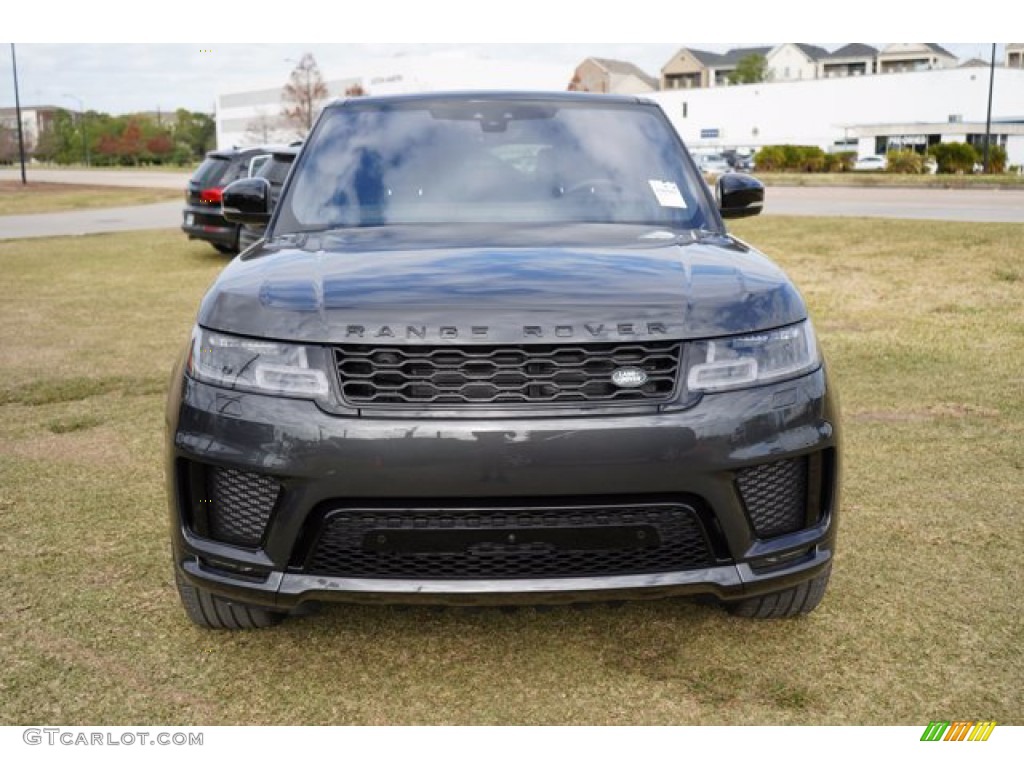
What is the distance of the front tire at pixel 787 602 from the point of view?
3.04m

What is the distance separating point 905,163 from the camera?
42125mm

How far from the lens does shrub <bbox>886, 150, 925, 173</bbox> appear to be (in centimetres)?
4172

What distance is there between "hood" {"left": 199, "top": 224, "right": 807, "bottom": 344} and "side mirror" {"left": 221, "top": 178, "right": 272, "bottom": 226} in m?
0.94

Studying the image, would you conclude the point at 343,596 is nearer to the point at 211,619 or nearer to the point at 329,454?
the point at 329,454

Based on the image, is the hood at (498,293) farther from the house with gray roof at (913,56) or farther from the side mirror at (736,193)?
the house with gray roof at (913,56)

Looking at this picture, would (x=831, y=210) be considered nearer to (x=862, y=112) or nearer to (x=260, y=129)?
(x=862, y=112)

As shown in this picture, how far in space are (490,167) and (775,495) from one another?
1742mm

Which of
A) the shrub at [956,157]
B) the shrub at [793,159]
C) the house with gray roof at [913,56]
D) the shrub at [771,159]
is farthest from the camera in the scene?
the house with gray roof at [913,56]

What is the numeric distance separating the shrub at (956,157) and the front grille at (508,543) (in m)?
42.6

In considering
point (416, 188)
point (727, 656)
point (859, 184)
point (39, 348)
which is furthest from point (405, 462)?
point (859, 184)

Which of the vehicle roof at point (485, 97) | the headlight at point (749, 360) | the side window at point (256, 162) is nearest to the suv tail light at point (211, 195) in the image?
the side window at point (256, 162)

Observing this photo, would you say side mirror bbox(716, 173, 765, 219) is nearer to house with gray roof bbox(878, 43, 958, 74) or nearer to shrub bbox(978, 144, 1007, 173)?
shrub bbox(978, 144, 1007, 173)

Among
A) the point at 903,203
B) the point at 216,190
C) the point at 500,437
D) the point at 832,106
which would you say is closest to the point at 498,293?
the point at 500,437

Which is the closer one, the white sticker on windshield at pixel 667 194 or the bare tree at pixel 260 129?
the white sticker on windshield at pixel 667 194
